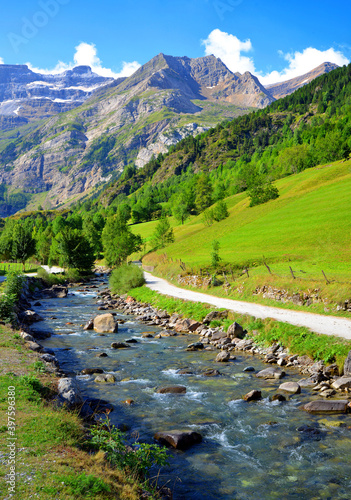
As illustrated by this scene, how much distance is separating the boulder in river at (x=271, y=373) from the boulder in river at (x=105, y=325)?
1851 cm

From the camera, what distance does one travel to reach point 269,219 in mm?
88312

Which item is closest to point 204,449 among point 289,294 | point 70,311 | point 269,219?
point 289,294

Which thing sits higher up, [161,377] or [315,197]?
[315,197]

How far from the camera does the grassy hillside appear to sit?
127ft

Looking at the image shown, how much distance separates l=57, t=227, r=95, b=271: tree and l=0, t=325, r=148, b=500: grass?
251 ft

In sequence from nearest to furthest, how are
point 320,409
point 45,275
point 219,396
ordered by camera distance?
point 320,409 < point 219,396 < point 45,275

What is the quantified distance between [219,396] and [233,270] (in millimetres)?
35475

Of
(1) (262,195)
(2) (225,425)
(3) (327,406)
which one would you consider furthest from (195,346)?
(1) (262,195)

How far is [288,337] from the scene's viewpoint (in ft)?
79.7

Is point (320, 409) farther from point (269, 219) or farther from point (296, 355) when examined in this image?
point (269, 219)

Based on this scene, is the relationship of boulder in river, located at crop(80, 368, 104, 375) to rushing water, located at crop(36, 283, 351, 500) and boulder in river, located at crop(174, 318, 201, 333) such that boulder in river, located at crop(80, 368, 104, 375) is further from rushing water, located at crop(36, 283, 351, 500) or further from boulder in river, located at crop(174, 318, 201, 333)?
boulder in river, located at crop(174, 318, 201, 333)

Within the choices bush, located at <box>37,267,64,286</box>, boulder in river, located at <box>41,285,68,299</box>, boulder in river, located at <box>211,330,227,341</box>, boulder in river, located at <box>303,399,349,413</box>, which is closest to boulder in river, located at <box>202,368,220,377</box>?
boulder in river, located at <box>303,399,349,413</box>

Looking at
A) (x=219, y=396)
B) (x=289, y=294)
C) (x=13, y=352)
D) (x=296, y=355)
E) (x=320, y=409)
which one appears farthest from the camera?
(x=289, y=294)

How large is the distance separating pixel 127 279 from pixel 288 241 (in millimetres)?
32256
